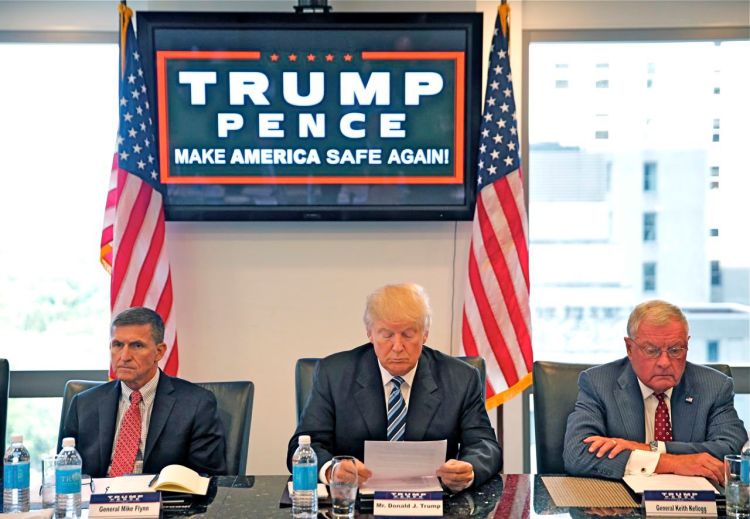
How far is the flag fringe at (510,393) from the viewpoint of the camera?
4.23 m

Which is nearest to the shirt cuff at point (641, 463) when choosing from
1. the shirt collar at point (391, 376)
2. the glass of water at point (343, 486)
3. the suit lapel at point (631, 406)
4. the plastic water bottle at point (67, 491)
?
the suit lapel at point (631, 406)

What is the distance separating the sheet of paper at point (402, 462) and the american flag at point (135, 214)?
183 centimetres

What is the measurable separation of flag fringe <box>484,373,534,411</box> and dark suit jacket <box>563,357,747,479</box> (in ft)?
3.50

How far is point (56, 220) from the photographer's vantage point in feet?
15.0

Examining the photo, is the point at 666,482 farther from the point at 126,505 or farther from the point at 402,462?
the point at 126,505

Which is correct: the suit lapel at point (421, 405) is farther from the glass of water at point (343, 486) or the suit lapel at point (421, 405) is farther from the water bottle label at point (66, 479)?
the water bottle label at point (66, 479)

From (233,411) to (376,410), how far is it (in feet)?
1.81

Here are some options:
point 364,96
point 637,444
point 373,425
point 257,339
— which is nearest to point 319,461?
point 373,425

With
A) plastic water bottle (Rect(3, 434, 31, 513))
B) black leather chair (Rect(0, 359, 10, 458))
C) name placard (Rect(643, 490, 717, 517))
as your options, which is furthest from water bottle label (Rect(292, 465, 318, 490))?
black leather chair (Rect(0, 359, 10, 458))

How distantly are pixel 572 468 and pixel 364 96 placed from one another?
207cm

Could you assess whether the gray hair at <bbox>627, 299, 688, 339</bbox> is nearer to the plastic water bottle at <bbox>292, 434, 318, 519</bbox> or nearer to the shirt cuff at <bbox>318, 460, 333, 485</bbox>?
the shirt cuff at <bbox>318, 460, 333, 485</bbox>

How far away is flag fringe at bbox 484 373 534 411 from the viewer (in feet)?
13.9

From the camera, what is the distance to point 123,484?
8.71ft

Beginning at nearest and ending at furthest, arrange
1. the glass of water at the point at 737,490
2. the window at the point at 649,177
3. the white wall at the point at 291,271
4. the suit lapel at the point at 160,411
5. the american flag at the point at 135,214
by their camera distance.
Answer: the glass of water at the point at 737,490 → the suit lapel at the point at 160,411 → the american flag at the point at 135,214 → the white wall at the point at 291,271 → the window at the point at 649,177
